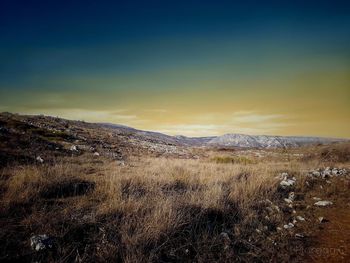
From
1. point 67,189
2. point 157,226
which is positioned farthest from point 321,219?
point 67,189

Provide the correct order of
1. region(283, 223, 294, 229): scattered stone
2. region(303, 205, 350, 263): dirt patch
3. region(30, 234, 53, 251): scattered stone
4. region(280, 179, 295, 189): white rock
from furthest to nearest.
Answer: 1. region(280, 179, 295, 189): white rock
2. region(283, 223, 294, 229): scattered stone
3. region(303, 205, 350, 263): dirt patch
4. region(30, 234, 53, 251): scattered stone

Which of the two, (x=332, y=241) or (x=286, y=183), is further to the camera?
(x=286, y=183)

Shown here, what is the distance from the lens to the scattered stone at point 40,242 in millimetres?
2846

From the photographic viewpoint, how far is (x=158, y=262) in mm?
2988

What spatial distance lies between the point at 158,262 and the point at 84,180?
4184mm

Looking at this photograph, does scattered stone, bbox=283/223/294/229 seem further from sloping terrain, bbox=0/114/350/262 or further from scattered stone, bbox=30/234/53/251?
scattered stone, bbox=30/234/53/251

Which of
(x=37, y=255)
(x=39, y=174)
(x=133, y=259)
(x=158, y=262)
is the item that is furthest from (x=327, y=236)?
(x=39, y=174)

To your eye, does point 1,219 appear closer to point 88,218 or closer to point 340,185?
point 88,218

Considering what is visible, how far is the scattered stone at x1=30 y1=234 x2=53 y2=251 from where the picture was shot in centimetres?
285

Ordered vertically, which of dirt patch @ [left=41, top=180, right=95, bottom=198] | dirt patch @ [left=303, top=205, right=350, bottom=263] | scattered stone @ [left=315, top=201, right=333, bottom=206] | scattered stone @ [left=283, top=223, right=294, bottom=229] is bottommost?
dirt patch @ [left=303, top=205, right=350, bottom=263]

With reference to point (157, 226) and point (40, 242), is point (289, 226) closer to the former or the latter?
point (157, 226)

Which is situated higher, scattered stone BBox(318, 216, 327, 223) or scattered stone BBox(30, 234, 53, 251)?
scattered stone BBox(30, 234, 53, 251)

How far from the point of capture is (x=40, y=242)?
2900 mm

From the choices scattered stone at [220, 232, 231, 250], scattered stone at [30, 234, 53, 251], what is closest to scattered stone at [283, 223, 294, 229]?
scattered stone at [220, 232, 231, 250]
